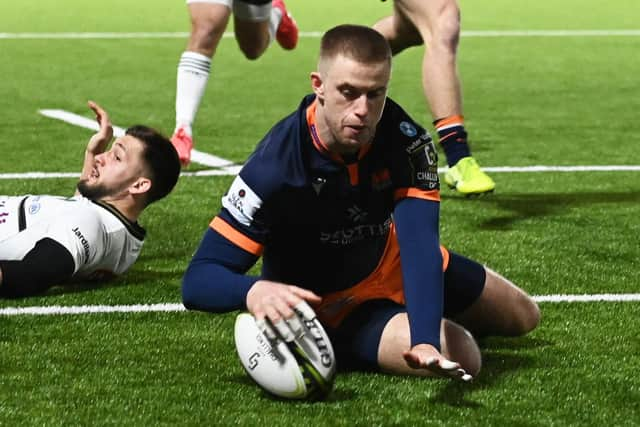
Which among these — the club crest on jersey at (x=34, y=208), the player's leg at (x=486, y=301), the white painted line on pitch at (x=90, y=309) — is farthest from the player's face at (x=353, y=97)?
the club crest on jersey at (x=34, y=208)

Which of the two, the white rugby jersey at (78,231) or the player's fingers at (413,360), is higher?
the player's fingers at (413,360)

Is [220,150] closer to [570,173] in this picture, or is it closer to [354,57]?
[570,173]

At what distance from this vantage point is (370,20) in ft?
55.4

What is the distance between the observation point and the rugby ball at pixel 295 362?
3602 millimetres

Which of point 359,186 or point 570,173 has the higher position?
point 359,186

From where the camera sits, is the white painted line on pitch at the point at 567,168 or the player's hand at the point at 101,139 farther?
the white painted line on pitch at the point at 567,168

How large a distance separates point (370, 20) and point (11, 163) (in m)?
9.75

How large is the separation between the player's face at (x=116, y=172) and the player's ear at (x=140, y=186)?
0.01m

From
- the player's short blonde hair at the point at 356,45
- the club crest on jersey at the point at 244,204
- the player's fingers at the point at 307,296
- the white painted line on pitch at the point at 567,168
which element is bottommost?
the white painted line on pitch at the point at 567,168

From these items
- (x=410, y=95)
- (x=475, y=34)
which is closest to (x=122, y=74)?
(x=410, y=95)

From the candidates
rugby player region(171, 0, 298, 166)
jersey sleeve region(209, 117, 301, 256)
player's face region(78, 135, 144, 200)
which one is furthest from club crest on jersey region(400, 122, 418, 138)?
rugby player region(171, 0, 298, 166)

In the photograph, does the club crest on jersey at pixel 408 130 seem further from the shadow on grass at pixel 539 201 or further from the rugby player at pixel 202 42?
the rugby player at pixel 202 42

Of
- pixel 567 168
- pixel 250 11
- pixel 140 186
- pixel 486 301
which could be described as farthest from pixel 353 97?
pixel 567 168

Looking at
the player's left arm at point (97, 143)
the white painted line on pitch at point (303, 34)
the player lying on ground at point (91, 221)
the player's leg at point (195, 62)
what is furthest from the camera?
the white painted line on pitch at point (303, 34)
